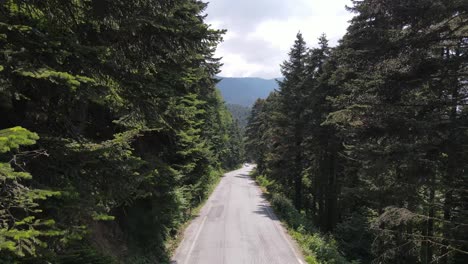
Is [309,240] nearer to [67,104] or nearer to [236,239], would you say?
[236,239]

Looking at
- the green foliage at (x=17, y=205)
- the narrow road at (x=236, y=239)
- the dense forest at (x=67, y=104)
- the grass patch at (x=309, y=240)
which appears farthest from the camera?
the grass patch at (x=309, y=240)

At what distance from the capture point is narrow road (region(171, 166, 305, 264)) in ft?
45.0

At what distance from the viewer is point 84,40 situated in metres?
6.24

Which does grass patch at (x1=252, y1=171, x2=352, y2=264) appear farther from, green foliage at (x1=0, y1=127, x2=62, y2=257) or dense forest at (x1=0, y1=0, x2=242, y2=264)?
green foliage at (x1=0, y1=127, x2=62, y2=257)

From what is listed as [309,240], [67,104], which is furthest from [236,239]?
[67,104]

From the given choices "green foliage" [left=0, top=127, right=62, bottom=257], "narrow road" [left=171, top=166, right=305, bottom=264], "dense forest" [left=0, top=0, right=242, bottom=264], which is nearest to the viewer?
"green foliage" [left=0, top=127, right=62, bottom=257]

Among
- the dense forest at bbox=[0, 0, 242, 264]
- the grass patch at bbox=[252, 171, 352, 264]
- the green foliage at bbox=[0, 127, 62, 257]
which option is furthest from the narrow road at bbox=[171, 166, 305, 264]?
the green foliage at bbox=[0, 127, 62, 257]

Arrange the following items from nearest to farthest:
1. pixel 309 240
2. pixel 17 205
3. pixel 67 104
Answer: pixel 17 205 → pixel 67 104 → pixel 309 240

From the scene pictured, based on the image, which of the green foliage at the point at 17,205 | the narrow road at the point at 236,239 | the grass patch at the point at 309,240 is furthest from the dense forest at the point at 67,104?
the grass patch at the point at 309,240

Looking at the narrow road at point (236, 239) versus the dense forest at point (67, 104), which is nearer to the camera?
the dense forest at point (67, 104)

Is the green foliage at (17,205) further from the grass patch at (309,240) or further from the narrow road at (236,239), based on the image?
the grass patch at (309,240)

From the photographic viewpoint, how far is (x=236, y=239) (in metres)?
16.7

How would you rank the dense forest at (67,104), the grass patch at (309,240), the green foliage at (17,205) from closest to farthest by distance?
the green foliage at (17,205), the dense forest at (67,104), the grass patch at (309,240)

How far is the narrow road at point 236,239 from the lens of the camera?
45.0 ft
